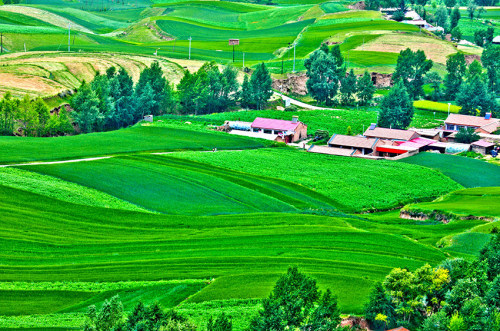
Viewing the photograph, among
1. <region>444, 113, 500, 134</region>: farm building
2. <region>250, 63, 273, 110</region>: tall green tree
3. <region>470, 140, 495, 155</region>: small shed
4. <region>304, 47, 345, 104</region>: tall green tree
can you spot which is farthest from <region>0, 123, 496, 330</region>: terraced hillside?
<region>304, 47, 345, 104</region>: tall green tree

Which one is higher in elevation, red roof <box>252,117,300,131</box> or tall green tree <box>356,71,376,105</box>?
tall green tree <box>356,71,376,105</box>

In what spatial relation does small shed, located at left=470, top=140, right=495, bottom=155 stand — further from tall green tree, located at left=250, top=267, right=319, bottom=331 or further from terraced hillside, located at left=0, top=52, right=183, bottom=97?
tall green tree, located at left=250, top=267, right=319, bottom=331

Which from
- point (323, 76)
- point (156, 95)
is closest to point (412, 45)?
point (323, 76)

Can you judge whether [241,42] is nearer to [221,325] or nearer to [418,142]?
[418,142]

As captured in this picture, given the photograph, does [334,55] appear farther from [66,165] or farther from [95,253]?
[95,253]

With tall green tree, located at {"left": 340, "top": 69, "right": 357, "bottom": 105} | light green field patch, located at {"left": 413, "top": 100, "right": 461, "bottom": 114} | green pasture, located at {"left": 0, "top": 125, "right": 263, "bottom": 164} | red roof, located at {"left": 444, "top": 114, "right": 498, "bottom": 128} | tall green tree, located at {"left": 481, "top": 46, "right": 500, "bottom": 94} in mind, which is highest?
tall green tree, located at {"left": 481, "top": 46, "right": 500, "bottom": 94}

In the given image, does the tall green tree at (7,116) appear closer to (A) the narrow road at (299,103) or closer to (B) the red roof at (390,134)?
(B) the red roof at (390,134)

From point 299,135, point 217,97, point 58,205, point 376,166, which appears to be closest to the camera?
point 58,205

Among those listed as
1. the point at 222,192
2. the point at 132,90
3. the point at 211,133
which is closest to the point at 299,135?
the point at 211,133
